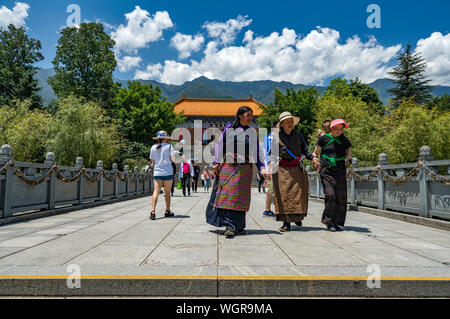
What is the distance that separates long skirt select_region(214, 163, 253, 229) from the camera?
4547 millimetres

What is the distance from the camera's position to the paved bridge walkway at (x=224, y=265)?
2643mm

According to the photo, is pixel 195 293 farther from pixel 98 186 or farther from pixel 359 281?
pixel 98 186

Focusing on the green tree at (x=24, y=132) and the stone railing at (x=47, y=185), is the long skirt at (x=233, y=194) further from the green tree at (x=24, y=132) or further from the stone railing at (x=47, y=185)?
the green tree at (x=24, y=132)

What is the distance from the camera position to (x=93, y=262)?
310 cm

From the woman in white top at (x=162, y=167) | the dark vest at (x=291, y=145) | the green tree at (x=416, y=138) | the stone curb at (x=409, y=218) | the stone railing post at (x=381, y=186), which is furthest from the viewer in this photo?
the green tree at (x=416, y=138)

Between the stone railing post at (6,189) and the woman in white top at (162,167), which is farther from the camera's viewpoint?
the woman in white top at (162,167)

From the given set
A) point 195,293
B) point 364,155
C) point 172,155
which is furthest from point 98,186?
point 364,155

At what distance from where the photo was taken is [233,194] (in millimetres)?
4551

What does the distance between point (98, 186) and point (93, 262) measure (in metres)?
9.18

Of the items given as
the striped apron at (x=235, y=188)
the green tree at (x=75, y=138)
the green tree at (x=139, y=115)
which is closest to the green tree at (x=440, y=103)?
the green tree at (x=139, y=115)

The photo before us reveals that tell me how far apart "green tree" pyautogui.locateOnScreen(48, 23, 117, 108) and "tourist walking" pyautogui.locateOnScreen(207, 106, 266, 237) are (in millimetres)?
37171

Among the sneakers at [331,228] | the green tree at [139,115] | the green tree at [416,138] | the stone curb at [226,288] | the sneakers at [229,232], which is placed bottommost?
the stone curb at [226,288]

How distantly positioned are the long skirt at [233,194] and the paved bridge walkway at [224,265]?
0.34 metres

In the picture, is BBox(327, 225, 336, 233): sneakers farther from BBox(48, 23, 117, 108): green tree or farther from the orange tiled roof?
the orange tiled roof
